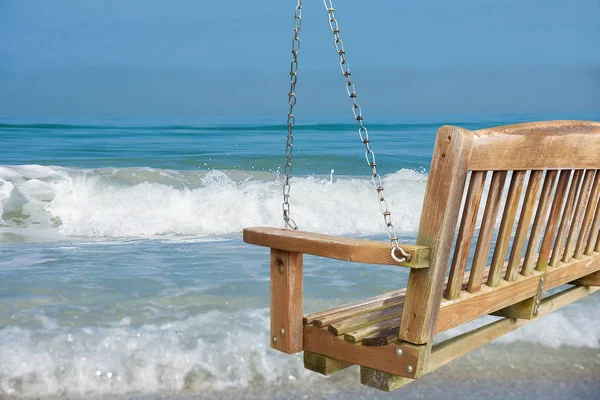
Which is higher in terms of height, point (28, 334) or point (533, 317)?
point (533, 317)

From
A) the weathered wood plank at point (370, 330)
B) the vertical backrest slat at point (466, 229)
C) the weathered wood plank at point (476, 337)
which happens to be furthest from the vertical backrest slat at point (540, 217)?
the weathered wood plank at point (370, 330)

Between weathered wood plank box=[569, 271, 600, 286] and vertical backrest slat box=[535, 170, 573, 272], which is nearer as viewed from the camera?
vertical backrest slat box=[535, 170, 573, 272]

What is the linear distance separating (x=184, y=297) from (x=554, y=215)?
10.7 ft

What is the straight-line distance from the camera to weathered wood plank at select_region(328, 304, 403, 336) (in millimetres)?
2594

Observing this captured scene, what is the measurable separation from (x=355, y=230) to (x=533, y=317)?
714 centimetres

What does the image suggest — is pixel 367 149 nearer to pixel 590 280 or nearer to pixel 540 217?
pixel 540 217

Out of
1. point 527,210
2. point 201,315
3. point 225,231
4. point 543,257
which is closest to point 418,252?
point 527,210

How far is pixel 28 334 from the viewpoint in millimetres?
4773

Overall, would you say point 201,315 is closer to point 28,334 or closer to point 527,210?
point 28,334

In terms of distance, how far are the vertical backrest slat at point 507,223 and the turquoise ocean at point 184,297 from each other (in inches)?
62.2

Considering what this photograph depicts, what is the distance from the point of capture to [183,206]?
10.4 m

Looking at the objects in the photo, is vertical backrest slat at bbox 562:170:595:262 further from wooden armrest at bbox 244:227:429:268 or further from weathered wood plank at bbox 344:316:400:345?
wooden armrest at bbox 244:227:429:268

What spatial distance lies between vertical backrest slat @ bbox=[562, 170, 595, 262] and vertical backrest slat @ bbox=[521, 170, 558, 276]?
0.34m

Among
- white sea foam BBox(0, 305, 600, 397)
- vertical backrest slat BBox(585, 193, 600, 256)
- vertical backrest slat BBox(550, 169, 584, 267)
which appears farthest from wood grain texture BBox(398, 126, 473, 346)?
white sea foam BBox(0, 305, 600, 397)
